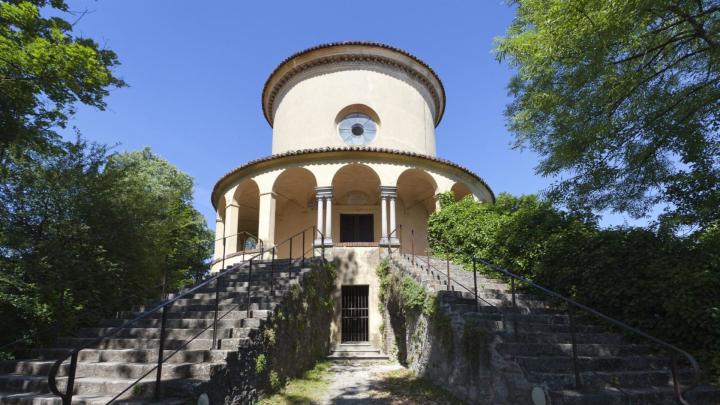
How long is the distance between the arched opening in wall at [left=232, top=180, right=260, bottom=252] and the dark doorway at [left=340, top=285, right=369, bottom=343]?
14.0ft

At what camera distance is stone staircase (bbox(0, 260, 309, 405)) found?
493 cm

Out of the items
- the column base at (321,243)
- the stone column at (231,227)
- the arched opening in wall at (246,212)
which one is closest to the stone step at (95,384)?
the column base at (321,243)

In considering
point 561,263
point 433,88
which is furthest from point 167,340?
point 433,88

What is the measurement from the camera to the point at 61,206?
344 inches

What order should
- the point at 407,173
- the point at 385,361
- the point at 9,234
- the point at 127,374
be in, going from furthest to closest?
the point at 407,173 → the point at 385,361 → the point at 9,234 → the point at 127,374

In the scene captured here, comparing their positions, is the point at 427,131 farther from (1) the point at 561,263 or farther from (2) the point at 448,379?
(2) the point at 448,379

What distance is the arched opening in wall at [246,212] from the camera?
16.1m

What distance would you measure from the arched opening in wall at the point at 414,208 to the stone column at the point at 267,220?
4.93 m

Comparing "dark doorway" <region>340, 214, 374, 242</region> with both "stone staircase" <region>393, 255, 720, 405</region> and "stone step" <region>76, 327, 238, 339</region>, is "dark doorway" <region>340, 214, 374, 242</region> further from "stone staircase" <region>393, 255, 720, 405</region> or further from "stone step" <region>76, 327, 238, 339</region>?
"stone step" <region>76, 327, 238, 339</region>

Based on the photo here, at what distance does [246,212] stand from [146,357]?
49.4ft

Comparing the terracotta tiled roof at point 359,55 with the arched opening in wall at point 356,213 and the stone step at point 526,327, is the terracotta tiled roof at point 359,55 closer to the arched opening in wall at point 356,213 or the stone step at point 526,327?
the arched opening in wall at point 356,213

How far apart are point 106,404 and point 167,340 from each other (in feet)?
7.01

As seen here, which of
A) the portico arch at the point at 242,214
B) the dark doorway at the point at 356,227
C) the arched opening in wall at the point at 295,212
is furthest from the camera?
the dark doorway at the point at 356,227

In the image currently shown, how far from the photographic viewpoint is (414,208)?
1812cm
